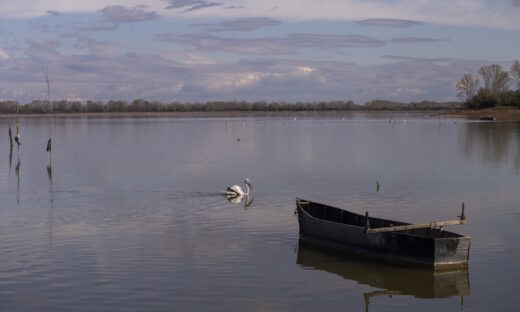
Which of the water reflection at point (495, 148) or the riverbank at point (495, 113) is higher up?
the riverbank at point (495, 113)

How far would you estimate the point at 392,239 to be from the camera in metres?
14.1

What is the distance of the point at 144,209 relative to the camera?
21.9m

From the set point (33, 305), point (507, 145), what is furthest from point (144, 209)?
point (507, 145)

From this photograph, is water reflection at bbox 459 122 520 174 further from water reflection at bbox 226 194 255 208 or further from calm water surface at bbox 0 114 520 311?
water reflection at bbox 226 194 255 208

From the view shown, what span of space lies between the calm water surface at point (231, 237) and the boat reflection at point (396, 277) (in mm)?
39

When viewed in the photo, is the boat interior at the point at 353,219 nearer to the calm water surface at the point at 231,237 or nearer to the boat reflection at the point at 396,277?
the calm water surface at the point at 231,237

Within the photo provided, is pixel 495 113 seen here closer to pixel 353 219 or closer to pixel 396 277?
pixel 353 219

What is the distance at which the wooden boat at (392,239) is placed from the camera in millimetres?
13508

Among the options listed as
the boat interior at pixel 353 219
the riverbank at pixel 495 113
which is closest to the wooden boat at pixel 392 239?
the boat interior at pixel 353 219

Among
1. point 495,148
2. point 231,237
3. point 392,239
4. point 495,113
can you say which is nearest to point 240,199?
point 231,237

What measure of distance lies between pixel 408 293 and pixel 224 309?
3.68 metres

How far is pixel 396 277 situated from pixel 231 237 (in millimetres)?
5091

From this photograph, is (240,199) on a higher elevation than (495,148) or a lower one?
lower

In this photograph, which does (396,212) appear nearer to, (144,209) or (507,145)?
(144,209)
